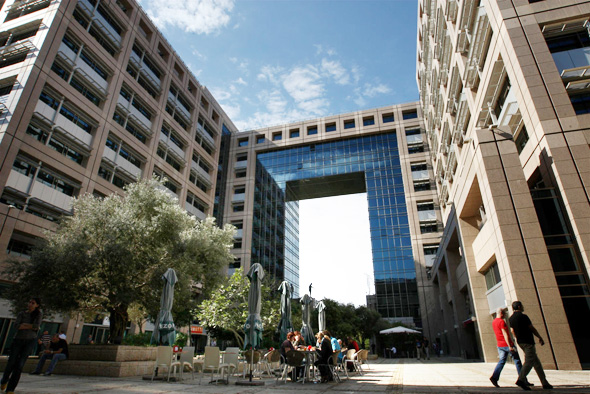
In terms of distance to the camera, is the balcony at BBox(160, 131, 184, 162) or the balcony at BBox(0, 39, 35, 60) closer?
the balcony at BBox(0, 39, 35, 60)

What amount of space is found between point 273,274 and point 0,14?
141ft

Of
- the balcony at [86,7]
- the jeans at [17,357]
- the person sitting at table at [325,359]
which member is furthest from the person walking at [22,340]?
the balcony at [86,7]

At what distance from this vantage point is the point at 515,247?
1330cm

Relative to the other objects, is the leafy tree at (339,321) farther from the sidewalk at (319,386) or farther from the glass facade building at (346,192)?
the sidewalk at (319,386)

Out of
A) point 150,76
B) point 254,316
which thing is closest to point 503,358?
point 254,316

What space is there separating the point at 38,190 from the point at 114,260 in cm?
1458

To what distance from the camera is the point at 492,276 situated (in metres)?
19.1

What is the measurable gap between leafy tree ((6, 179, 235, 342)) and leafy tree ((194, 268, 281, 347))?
150 inches

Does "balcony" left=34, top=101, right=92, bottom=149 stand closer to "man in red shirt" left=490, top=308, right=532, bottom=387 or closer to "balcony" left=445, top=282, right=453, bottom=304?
"man in red shirt" left=490, top=308, right=532, bottom=387

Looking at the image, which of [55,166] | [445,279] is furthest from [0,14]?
[445,279]

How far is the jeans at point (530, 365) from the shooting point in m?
6.93

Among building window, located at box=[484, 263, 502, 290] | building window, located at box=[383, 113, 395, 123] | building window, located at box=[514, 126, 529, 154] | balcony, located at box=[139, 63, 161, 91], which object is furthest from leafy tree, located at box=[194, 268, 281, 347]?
building window, located at box=[383, 113, 395, 123]

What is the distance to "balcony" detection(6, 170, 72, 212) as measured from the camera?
919 inches

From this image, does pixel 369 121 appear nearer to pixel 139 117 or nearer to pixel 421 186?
pixel 421 186
